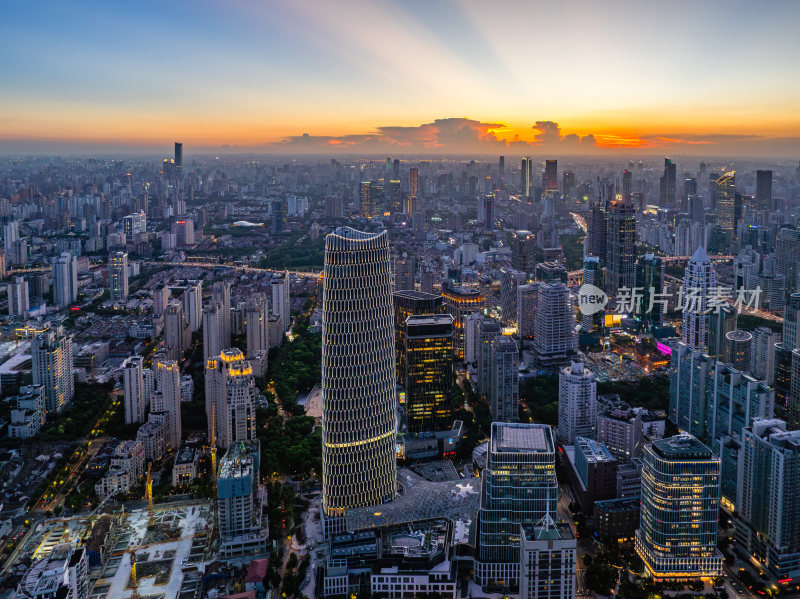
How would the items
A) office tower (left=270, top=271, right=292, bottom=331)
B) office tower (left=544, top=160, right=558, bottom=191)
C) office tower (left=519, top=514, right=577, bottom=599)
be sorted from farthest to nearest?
office tower (left=544, top=160, right=558, bottom=191) < office tower (left=270, top=271, right=292, bottom=331) < office tower (left=519, top=514, right=577, bottom=599)

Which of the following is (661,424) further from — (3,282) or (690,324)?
(3,282)

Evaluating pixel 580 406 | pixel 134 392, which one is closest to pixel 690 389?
pixel 580 406

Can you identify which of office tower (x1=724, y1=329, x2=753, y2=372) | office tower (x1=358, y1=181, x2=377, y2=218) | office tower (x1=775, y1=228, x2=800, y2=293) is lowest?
office tower (x1=724, y1=329, x2=753, y2=372)

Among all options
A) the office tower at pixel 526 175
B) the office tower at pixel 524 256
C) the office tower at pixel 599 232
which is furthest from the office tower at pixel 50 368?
the office tower at pixel 526 175

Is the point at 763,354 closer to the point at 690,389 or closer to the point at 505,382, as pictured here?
the point at 690,389

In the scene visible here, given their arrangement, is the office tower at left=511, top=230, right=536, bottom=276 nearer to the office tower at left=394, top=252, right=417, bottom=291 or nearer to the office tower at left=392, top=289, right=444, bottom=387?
the office tower at left=394, top=252, right=417, bottom=291

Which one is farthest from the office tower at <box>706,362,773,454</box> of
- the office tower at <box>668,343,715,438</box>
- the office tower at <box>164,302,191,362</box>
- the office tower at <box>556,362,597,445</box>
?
the office tower at <box>164,302,191,362</box>
